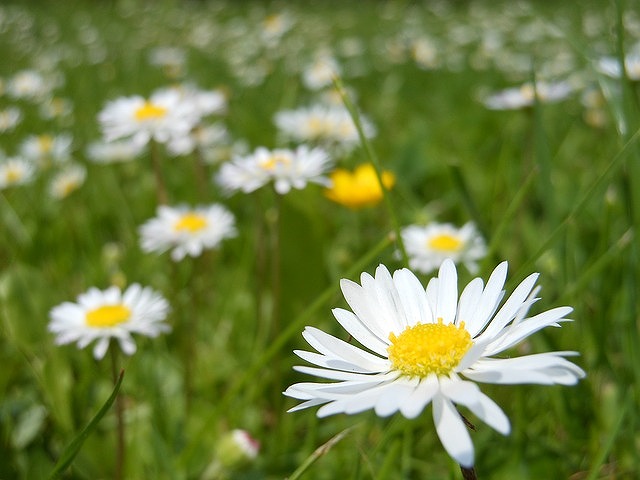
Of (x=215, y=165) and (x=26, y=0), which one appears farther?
(x=26, y=0)

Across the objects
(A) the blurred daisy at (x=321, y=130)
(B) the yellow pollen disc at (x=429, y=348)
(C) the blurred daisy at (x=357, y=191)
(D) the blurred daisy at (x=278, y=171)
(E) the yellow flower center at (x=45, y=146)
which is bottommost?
(E) the yellow flower center at (x=45, y=146)

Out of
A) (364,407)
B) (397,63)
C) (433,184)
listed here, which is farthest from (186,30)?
(364,407)

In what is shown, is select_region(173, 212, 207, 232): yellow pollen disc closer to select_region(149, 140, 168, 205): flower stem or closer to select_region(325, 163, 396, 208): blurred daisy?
select_region(149, 140, 168, 205): flower stem

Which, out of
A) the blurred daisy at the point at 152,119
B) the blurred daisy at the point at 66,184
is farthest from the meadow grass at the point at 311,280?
the blurred daisy at the point at 152,119

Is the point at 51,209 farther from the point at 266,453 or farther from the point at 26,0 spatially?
the point at 26,0

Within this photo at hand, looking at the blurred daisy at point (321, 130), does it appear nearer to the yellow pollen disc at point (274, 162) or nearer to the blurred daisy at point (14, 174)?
the yellow pollen disc at point (274, 162)

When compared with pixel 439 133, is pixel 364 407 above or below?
above
